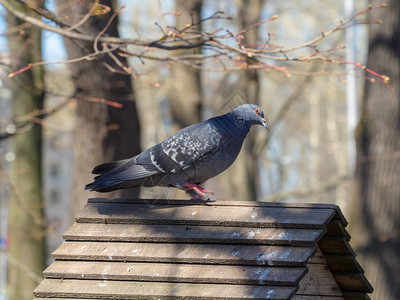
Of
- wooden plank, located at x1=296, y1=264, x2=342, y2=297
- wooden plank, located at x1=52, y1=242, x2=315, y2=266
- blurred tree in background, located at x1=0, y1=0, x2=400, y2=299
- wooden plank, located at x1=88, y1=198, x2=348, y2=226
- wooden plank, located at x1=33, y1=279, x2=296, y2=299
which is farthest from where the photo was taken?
blurred tree in background, located at x1=0, y1=0, x2=400, y2=299

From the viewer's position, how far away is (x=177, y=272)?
2820mm

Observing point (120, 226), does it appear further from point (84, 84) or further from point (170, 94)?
point (170, 94)

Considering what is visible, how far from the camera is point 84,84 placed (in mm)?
5715

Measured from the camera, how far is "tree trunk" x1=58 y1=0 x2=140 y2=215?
222 inches

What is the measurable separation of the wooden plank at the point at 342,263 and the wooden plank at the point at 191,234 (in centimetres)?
49

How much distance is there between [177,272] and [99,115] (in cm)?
320

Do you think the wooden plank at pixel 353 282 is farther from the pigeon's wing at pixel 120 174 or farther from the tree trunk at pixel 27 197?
the tree trunk at pixel 27 197

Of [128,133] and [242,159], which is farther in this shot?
[242,159]

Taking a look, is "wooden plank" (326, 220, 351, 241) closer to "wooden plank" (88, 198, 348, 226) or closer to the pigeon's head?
"wooden plank" (88, 198, 348, 226)

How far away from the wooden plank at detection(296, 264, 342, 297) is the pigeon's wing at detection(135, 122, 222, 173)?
0.93 metres

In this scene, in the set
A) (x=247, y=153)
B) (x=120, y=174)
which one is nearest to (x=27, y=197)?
(x=247, y=153)

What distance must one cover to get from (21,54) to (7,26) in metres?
0.52

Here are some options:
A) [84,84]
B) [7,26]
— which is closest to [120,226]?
[84,84]

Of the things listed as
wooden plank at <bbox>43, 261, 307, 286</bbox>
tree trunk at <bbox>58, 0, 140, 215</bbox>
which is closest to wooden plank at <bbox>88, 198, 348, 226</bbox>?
wooden plank at <bbox>43, 261, 307, 286</bbox>
